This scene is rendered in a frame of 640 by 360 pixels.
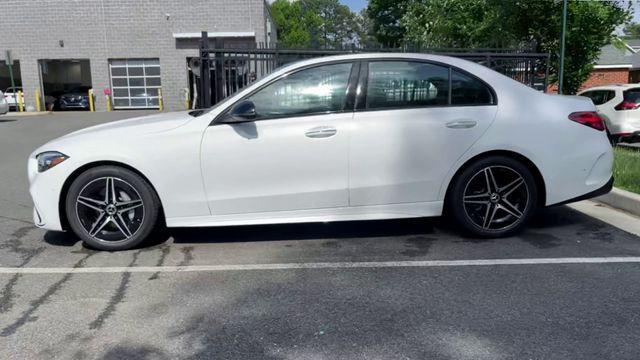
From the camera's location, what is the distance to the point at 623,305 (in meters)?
3.58

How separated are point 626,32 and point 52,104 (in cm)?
2862

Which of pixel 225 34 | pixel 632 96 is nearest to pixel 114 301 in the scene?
pixel 632 96

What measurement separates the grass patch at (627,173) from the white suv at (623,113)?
4.43 m

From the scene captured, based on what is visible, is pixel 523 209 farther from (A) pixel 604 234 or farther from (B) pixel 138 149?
(B) pixel 138 149

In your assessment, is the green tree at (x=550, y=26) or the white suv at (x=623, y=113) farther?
the green tree at (x=550, y=26)

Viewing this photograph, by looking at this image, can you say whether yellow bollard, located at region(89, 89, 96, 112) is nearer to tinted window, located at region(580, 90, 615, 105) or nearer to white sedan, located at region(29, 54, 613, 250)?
tinted window, located at region(580, 90, 615, 105)

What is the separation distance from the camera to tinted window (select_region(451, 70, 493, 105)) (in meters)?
4.94

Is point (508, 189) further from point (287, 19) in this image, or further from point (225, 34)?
point (287, 19)

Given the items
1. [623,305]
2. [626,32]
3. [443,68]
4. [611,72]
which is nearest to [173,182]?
[443,68]

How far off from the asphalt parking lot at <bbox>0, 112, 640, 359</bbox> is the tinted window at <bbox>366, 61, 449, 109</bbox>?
1.27 m

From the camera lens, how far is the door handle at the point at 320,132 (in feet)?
15.3

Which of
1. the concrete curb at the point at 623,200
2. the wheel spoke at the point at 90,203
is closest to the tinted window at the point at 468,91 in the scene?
A: the concrete curb at the point at 623,200

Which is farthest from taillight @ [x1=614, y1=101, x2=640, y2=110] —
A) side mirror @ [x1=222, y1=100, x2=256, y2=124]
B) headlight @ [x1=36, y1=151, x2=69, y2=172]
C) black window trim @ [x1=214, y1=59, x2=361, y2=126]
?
headlight @ [x1=36, y1=151, x2=69, y2=172]

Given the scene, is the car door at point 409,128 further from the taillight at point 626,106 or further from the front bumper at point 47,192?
the taillight at point 626,106
